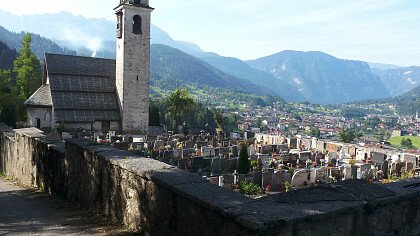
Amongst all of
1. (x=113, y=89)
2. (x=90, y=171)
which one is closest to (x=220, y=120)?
(x=113, y=89)

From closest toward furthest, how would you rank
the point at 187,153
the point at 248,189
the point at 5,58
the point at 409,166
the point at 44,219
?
the point at 44,219 < the point at 248,189 < the point at 409,166 < the point at 187,153 < the point at 5,58

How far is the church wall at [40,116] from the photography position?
34188mm

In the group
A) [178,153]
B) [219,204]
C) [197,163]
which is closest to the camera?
[219,204]

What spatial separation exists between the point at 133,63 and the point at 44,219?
101ft

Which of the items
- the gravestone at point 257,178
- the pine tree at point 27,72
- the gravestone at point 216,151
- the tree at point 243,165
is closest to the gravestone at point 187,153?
the gravestone at point 216,151

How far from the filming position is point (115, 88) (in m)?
37.9

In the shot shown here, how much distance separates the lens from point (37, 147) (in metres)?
9.95

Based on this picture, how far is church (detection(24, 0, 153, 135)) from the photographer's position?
34.8 m

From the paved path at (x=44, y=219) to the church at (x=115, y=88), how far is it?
26839mm

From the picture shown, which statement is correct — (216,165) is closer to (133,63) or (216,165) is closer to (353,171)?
(353,171)

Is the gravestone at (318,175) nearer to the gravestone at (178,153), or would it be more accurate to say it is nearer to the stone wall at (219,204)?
the gravestone at (178,153)

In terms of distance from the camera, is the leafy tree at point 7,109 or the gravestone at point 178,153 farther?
the leafy tree at point 7,109

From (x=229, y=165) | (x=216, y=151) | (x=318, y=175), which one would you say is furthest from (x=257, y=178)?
(x=216, y=151)

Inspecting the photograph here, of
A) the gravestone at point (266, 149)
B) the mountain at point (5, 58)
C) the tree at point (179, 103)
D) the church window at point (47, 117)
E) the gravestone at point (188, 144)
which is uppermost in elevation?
the mountain at point (5, 58)
